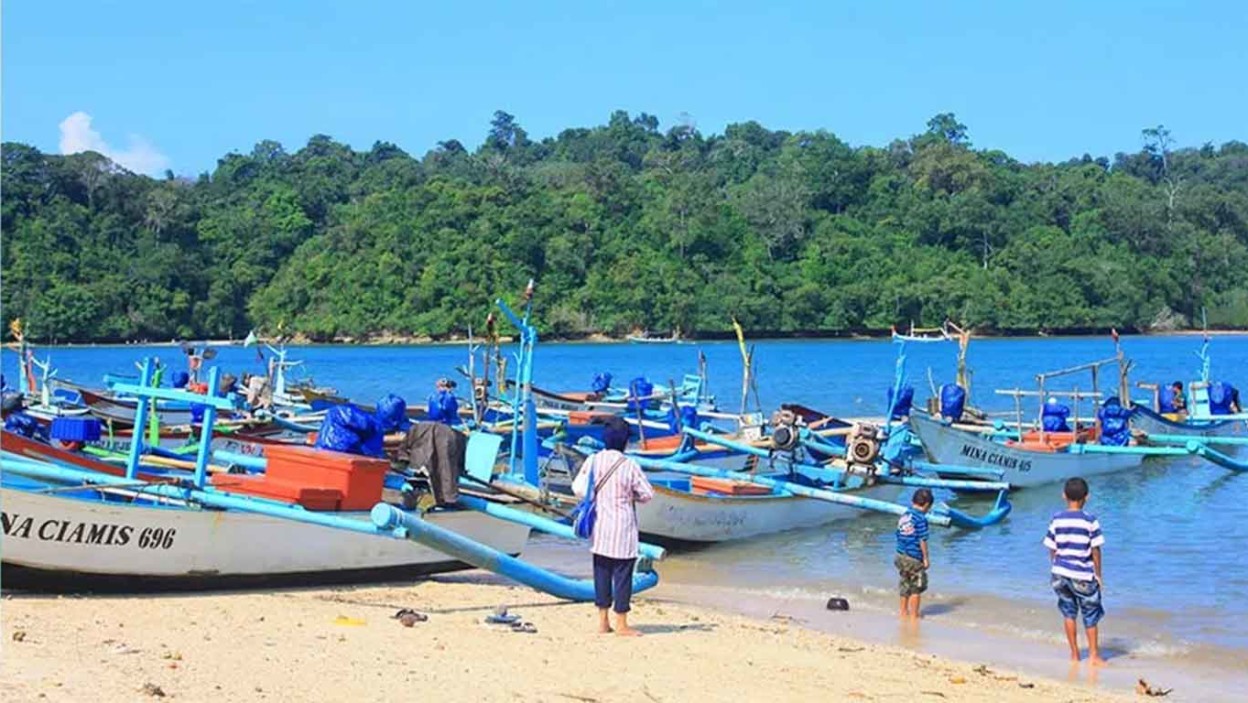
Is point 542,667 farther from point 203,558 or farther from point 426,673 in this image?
point 203,558

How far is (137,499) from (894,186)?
105 m

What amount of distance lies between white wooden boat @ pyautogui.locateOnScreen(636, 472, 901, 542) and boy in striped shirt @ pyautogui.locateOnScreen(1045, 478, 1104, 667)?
509cm

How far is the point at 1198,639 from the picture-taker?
1293cm

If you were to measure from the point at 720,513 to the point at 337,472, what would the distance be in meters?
5.90

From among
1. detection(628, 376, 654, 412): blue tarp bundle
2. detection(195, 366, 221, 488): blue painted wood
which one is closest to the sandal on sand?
detection(195, 366, 221, 488): blue painted wood

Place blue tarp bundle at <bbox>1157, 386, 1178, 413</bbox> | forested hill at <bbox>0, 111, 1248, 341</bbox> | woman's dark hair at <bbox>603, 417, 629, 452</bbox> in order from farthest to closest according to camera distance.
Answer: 1. forested hill at <bbox>0, 111, 1248, 341</bbox>
2. blue tarp bundle at <bbox>1157, 386, 1178, 413</bbox>
3. woman's dark hair at <bbox>603, 417, 629, 452</bbox>

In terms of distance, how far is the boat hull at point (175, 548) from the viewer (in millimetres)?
10938

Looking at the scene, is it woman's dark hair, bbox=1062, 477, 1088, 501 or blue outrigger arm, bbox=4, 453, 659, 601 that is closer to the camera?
woman's dark hair, bbox=1062, 477, 1088, 501

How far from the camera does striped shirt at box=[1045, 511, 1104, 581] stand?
10.9m

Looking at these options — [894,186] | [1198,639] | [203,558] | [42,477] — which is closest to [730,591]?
[1198,639]

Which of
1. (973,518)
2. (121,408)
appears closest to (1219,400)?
(973,518)

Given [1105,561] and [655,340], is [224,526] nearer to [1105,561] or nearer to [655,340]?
[1105,561]

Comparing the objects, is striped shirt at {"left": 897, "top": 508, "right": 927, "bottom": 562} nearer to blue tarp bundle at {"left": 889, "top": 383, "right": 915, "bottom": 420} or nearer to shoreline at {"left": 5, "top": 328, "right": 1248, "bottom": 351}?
blue tarp bundle at {"left": 889, "top": 383, "right": 915, "bottom": 420}

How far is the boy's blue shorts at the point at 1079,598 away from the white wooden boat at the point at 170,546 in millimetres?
4952
